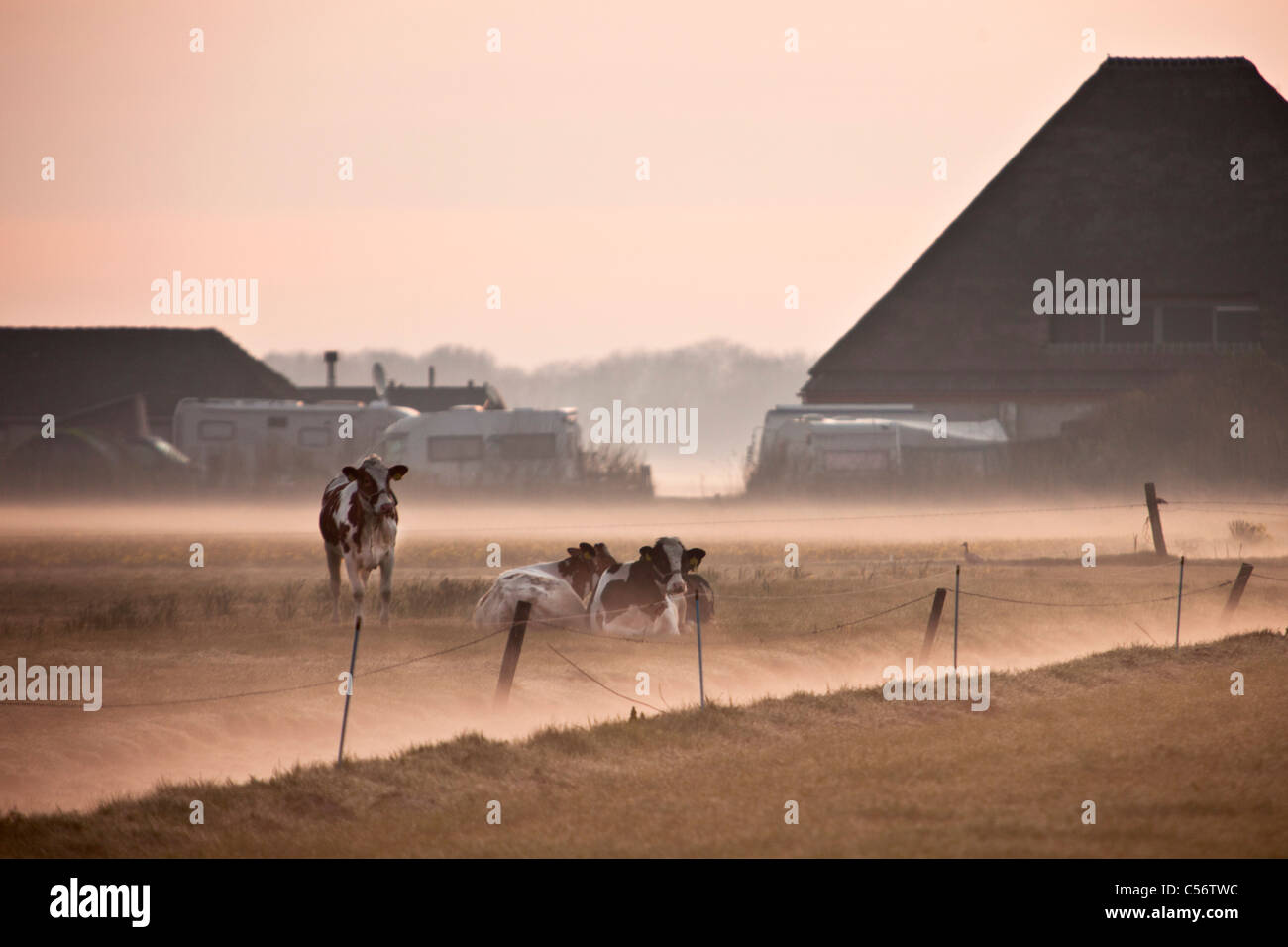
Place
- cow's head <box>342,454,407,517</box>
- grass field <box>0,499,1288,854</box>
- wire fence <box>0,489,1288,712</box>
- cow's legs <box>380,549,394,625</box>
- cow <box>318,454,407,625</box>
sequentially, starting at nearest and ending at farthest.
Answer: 1. grass field <box>0,499,1288,854</box>
2. wire fence <box>0,489,1288,712</box>
3. cow's legs <box>380,549,394,625</box>
4. cow <box>318,454,407,625</box>
5. cow's head <box>342,454,407,517</box>

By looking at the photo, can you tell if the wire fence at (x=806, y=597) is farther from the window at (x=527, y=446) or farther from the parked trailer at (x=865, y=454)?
the window at (x=527, y=446)

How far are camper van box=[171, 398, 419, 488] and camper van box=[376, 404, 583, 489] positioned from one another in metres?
0.99

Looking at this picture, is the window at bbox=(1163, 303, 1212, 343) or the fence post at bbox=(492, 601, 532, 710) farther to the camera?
the window at bbox=(1163, 303, 1212, 343)

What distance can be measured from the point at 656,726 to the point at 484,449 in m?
30.0

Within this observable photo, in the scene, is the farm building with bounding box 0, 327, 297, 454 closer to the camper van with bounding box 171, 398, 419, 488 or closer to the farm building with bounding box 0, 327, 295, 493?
the farm building with bounding box 0, 327, 295, 493

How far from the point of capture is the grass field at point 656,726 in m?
12.3

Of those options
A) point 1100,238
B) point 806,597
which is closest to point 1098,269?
point 1100,238

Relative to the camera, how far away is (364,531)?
23.2 metres

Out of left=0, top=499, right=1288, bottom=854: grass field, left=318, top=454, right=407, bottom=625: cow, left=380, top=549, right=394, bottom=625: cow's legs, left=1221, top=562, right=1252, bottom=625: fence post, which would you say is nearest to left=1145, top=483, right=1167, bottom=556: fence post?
left=0, top=499, right=1288, bottom=854: grass field

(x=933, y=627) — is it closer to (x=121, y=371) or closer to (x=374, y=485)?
(x=374, y=485)

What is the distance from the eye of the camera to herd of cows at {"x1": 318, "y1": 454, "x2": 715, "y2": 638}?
22.0 m

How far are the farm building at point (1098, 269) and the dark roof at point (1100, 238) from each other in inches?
1.8

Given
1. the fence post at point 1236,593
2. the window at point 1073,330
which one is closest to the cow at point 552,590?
the fence post at point 1236,593
